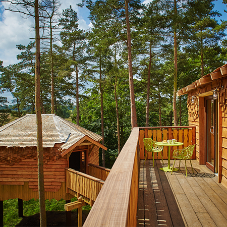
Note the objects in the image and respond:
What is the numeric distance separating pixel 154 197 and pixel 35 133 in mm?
10082

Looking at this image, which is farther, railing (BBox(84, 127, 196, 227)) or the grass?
the grass

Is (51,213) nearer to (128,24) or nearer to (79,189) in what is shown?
(79,189)

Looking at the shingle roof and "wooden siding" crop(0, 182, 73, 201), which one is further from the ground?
the shingle roof

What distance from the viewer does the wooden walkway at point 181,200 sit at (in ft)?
8.89

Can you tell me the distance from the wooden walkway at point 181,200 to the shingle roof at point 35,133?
7226 millimetres

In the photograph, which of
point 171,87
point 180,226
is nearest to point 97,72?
point 171,87

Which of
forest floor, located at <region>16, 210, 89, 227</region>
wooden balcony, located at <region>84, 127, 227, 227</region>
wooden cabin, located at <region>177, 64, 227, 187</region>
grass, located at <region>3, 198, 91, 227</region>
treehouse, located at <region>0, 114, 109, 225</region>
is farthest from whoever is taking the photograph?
grass, located at <region>3, 198, 91, 227</region>

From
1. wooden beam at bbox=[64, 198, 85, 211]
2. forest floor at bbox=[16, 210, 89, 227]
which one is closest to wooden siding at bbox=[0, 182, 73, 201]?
wooden beam at bbox=[64, 198, 85, 211]

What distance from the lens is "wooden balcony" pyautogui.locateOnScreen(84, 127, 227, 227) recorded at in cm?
104

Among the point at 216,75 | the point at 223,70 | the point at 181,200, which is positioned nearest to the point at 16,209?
the point at 181,200

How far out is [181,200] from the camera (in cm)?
332

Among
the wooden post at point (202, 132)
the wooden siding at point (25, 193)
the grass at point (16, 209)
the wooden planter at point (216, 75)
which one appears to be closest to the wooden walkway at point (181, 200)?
the wooden post at point (202, 132)

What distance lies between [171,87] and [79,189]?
1444 centimetres

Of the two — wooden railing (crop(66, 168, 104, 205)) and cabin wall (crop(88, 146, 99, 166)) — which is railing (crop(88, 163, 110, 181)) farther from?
wooden railing (crop(66, 168, 104, 205))
